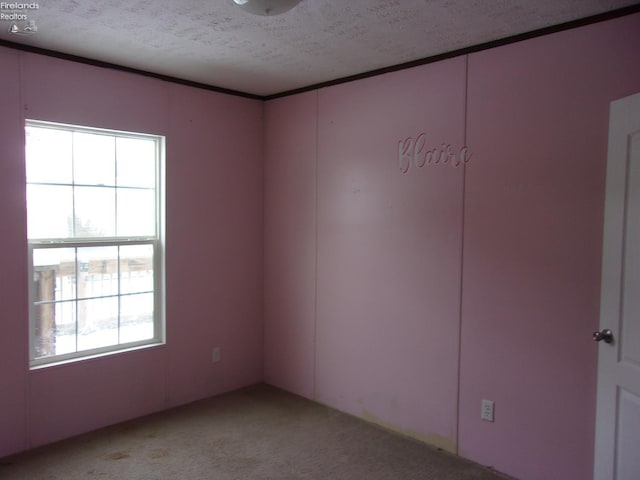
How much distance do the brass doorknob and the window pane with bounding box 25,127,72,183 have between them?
10.8 ft

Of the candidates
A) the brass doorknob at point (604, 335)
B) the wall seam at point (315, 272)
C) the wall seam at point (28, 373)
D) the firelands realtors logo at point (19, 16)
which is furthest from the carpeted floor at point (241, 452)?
the firelands realtors logo at point (19, 16)

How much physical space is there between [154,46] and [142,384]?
2.39m

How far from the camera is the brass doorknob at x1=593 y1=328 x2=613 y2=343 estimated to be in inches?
90.9

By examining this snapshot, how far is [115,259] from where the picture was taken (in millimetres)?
3584

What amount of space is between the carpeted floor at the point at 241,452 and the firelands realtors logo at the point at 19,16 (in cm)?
254

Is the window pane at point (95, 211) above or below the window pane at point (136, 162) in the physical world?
below

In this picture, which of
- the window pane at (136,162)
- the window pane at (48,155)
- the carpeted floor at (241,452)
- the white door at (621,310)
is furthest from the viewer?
the window pane at (136,162)

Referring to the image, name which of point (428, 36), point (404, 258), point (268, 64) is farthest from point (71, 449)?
point (428, 36)

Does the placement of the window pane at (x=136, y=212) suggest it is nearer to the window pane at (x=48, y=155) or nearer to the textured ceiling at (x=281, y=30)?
the window pane at (x=48, y=155)

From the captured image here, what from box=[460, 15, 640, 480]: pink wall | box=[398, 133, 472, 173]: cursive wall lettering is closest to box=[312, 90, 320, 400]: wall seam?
box=[398, 133, 472, 173]: cursive wall lettering

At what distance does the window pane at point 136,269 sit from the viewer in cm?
363

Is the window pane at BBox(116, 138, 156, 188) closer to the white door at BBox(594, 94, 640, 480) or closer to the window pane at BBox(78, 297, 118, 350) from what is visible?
the window pane at BBox(78, 297, 118, 350)

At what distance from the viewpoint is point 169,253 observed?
149 inches

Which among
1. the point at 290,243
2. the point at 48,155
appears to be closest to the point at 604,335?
the point at 290,243
